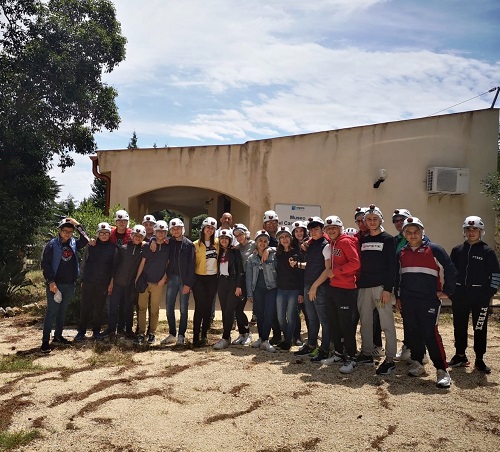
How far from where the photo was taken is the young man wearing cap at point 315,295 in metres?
5.70

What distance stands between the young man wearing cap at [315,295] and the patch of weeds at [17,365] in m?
3.17

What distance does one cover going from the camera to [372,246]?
5.32 metres

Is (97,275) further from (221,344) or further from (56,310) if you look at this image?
(221,344)

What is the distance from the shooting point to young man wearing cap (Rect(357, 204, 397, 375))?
204 inches

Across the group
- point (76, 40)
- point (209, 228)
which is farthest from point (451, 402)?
point (76, 40)

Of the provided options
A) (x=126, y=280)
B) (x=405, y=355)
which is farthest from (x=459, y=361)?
(x=126, y=280)

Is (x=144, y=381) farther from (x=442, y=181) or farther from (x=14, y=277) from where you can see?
(x=442, y=181)

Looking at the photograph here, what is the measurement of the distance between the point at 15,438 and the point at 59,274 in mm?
2942

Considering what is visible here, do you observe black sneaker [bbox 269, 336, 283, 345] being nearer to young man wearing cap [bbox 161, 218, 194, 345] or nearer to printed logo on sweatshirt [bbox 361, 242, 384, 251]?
young man wearing cap [bbox 161, 218, 194, 345]

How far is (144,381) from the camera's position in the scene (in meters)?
4.82

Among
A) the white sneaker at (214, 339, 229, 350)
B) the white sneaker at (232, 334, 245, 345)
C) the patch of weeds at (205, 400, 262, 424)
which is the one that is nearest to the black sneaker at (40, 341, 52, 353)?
the white sneaker at (214, 339, 229, 350)

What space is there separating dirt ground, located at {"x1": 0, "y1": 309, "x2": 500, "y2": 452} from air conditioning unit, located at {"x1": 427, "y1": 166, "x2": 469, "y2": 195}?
225 inches

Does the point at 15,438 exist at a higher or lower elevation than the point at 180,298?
lower

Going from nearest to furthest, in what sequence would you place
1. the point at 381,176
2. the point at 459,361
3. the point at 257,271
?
the point at 459,361 < the point at 257,271 < the point at 381,176
